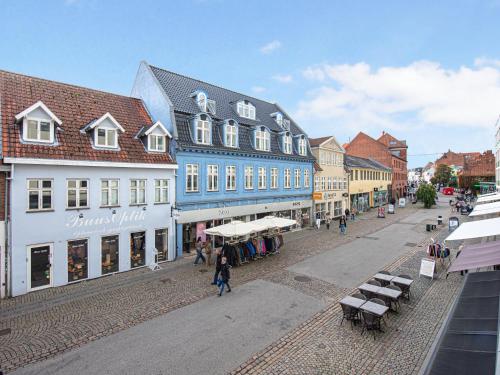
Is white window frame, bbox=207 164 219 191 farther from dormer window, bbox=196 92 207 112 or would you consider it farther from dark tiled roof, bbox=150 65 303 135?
dormer window, bbox=196 92 207 112

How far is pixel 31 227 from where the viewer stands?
1285 cm

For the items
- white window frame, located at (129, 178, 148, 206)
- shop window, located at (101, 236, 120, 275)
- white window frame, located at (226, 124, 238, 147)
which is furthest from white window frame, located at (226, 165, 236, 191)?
shop window, located at (101, 236, 120, 275)

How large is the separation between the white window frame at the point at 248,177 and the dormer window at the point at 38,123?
13035mm

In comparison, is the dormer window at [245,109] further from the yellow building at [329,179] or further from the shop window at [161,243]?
the shop window at [161,243]

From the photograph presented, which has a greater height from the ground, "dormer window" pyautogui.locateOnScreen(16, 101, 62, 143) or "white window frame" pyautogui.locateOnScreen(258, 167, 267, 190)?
"dormer window" pyautogui.locateOnScreen(16, 101, 62, 143)

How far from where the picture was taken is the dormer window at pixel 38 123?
1293 cm

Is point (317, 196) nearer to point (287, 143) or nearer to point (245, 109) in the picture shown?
point (287, 143)

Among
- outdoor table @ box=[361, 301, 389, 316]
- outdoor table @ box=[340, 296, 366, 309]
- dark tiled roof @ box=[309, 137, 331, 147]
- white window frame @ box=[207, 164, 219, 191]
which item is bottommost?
outdoor table @ box=[340, 296, 366, 309]

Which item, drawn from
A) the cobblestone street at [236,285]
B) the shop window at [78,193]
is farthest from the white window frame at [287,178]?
the shop window at [78,193]

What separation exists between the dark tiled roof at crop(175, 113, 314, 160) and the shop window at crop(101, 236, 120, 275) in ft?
22.7

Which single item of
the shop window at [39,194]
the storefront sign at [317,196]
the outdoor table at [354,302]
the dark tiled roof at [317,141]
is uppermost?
the dark tiled roof at [317,141]

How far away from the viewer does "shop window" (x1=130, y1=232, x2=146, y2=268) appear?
16.3 meters

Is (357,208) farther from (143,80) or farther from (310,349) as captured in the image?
(310,349)

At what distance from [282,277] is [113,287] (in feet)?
26.8
